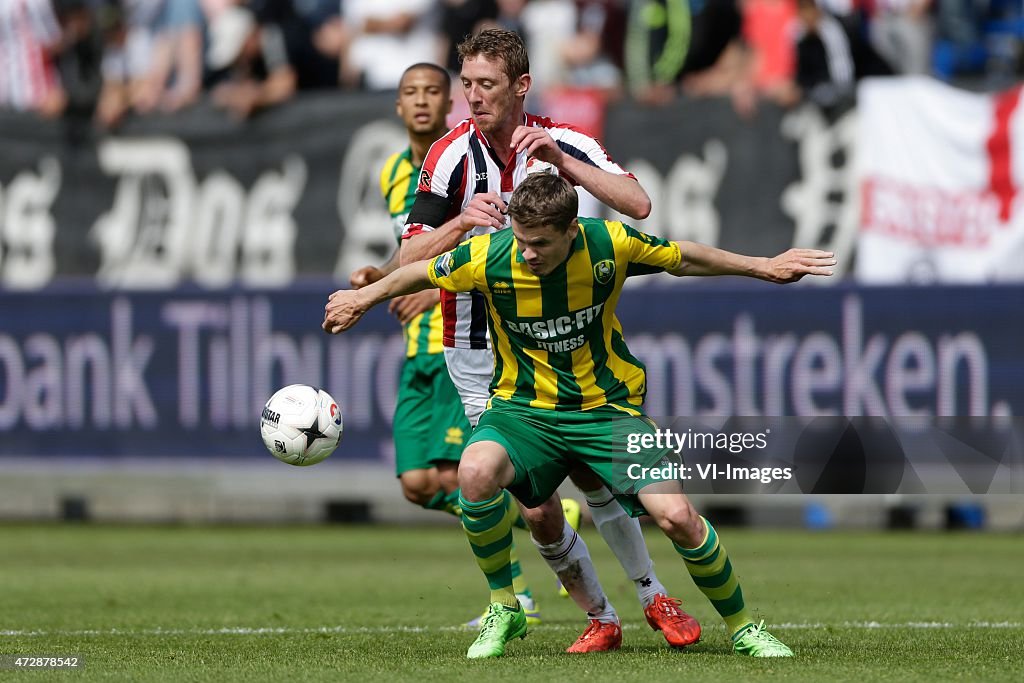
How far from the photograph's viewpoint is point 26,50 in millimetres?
17672

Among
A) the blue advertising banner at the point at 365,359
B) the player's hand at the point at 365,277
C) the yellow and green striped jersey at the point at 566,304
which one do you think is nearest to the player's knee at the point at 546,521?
the yellow and green striped jersey at the point at 566,304

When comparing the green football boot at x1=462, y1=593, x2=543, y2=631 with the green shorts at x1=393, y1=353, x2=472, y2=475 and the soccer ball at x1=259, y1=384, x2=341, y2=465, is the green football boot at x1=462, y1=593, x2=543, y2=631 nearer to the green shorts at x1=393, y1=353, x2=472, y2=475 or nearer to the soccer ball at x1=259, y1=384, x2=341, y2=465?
the green shorts at x1=393, y1=353, x2=472, y2=475

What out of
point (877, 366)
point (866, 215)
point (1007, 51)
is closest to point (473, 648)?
point (877, 366)

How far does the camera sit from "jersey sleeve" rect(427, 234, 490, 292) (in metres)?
6.76

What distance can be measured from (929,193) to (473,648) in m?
8.93

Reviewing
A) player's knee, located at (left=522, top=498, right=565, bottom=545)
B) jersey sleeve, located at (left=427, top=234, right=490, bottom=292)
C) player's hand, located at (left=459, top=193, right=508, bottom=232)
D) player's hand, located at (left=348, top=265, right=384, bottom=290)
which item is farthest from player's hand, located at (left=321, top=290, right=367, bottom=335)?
player's knee, located at (left=522, top=498, right=565, bottom=545)

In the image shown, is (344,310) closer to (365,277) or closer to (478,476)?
(365,277)

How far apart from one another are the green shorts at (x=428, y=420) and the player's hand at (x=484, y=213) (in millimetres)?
2337

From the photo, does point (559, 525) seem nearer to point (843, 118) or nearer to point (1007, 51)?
point (843, 118)

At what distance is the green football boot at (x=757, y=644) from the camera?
21.9 ft

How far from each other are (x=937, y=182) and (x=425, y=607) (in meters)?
7.32

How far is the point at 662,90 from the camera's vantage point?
50.8 feet

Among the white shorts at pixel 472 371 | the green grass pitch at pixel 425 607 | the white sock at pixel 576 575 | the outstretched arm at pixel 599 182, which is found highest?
the outstretched arm at pixel 599 182

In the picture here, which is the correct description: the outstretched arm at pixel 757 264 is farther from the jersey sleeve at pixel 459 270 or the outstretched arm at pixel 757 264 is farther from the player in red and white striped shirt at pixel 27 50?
the player in red and white striped shirt at pixel 27 50
